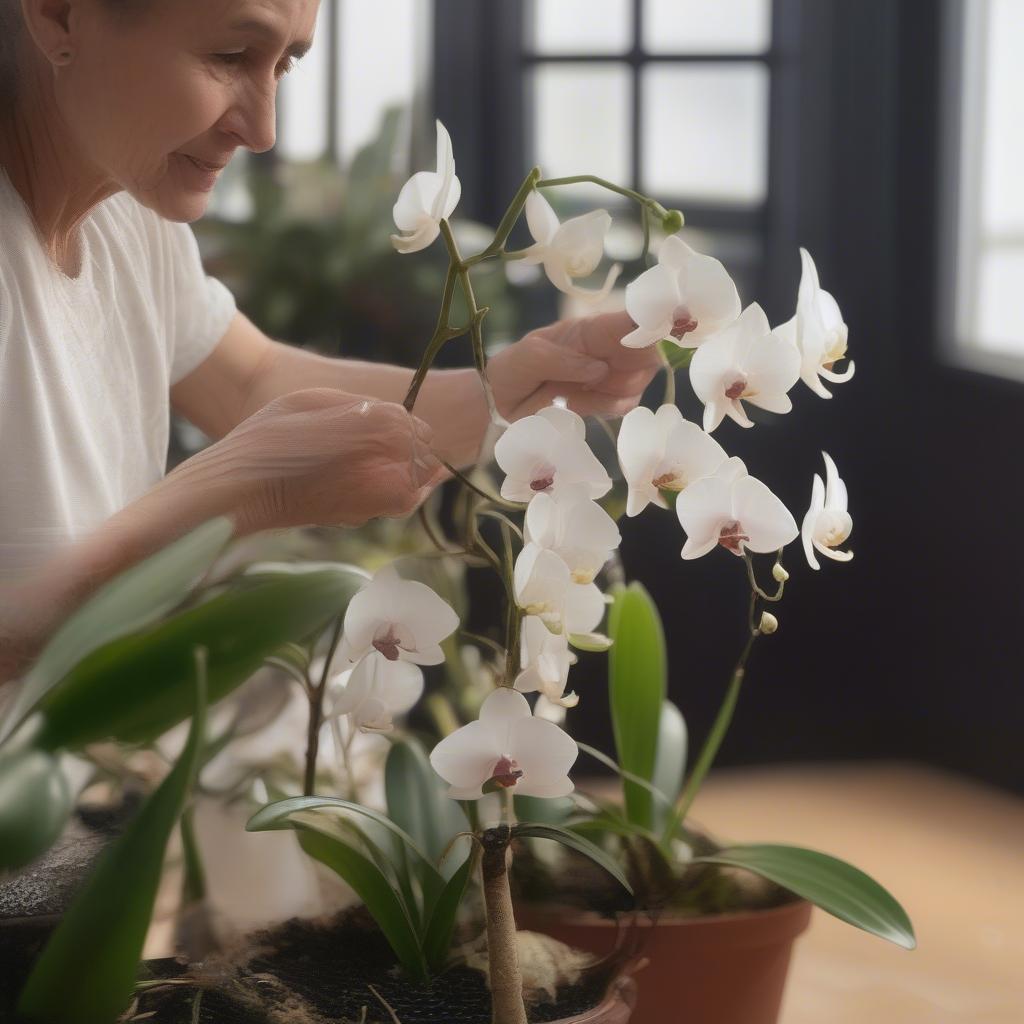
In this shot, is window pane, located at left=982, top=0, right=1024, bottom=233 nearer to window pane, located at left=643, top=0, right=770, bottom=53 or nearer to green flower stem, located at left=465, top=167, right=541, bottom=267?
window pane, located at left=643, top=0, right=770, bottom=53

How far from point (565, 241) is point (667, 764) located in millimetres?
409

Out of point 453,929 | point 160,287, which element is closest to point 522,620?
point 453,929

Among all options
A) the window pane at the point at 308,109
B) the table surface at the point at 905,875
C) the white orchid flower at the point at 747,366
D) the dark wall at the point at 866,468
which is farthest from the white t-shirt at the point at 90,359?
the window pane at the point at 308,109

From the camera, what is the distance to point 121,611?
520mm

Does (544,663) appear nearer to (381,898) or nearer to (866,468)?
(381,898)

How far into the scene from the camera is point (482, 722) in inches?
24.6

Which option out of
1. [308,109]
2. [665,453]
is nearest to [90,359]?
[665,453]

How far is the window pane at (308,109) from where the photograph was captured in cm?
263

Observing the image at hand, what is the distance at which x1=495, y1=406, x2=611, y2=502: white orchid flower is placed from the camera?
0.62 meters

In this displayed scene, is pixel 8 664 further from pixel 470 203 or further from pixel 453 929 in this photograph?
pixel 470 203

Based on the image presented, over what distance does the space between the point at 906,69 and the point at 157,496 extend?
7.50 ft

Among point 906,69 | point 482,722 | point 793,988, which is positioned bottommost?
point 793,988

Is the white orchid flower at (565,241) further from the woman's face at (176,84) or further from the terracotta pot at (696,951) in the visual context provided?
the terracotta pot at (696,951)

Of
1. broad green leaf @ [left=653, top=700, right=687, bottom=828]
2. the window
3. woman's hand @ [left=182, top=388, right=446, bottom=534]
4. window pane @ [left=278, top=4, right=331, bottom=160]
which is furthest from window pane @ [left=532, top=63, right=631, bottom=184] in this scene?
woman's hand @ [left=182, top=388, right=446, bottom=534]
